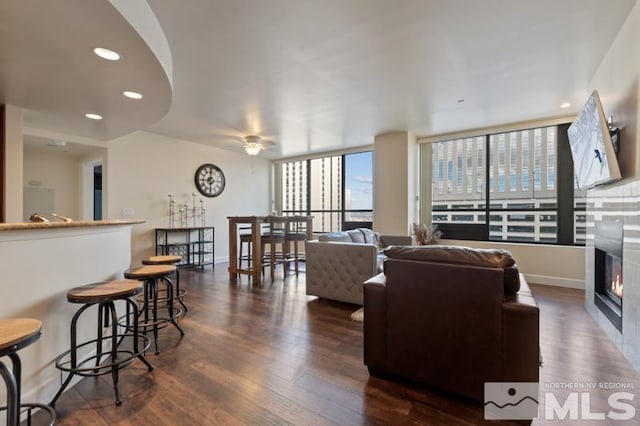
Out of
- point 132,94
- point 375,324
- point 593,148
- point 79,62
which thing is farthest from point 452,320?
point 132,94

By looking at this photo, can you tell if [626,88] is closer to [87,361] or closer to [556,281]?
[556,281]

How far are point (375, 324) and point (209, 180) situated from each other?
5596 millimetres

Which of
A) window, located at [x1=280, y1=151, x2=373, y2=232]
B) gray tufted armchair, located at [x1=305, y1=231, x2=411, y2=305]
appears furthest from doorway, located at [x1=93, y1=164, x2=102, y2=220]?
gray tufted armchair, located at [x1=305, y1=231, x2=411, y2=305]

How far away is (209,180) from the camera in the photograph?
6543 mm

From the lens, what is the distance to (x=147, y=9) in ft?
6.54

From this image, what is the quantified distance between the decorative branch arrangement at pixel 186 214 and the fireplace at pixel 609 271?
6428 millimetres

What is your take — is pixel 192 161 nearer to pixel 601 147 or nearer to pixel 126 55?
pixel 126 55

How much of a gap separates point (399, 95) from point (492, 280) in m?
2.82

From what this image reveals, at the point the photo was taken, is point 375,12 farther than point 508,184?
No

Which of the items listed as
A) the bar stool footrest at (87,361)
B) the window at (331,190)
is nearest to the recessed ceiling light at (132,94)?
the bar stool footrest at (87,361)

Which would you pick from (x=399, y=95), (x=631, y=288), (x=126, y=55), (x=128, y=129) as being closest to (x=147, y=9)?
(x=126, y=55)

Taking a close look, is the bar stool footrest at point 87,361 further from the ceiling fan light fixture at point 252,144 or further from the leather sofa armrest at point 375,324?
the ceiling fan light fixture at point 252,144

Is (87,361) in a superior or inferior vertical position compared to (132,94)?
inferior

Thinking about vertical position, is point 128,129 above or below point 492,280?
above
